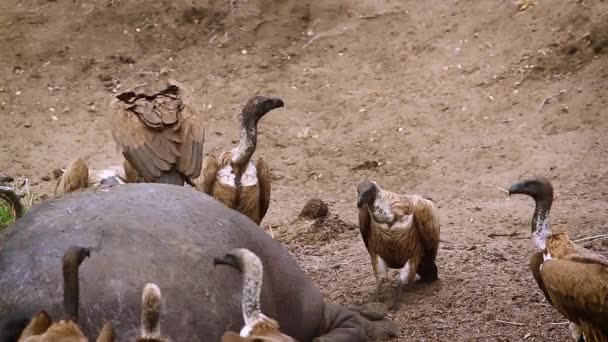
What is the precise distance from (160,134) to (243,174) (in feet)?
2.71

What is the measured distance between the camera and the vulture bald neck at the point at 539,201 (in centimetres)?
592

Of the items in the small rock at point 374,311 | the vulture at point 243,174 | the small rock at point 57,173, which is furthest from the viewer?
the small rock at point 57,173

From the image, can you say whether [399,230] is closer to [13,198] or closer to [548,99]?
[13,198]

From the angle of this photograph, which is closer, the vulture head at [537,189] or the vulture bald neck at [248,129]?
the vulture head at [537,189]

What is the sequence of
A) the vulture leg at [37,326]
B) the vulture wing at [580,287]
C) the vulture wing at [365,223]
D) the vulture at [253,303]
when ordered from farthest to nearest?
1. the vulture wing at [365,223]
2. the vulture wing at [580,287]
3. the vulture at [253,303]
4. the vulture leg at [37,326]

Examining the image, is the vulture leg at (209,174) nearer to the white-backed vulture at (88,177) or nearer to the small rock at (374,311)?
the white-backed vulture at (88,177)

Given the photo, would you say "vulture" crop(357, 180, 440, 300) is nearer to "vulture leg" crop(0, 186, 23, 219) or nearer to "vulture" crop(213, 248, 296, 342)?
"vulture leg" crop(0, 186, 23, 219)

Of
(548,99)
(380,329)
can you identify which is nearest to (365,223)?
(380,329)

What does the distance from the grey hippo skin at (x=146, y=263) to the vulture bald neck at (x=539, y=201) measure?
4.64 ft

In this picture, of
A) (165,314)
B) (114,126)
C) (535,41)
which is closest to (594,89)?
(535,41)

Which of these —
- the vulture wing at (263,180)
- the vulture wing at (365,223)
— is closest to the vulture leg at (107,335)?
the vulture wing at (365,223)

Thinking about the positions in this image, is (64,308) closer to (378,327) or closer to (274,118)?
(378,327)

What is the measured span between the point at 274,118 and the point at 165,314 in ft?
23.4

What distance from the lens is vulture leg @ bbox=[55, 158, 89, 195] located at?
23.5ft
